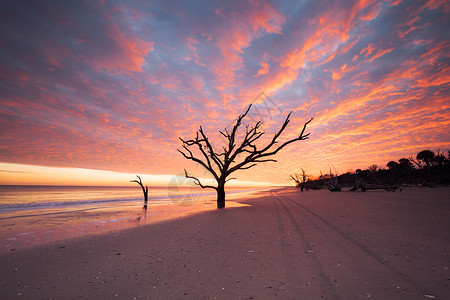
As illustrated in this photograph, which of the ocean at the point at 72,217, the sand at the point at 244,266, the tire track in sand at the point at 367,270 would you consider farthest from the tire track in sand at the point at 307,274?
the ocean at the point at 72,217

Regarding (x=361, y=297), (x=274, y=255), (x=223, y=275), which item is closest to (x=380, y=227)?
(x=274, y=255)

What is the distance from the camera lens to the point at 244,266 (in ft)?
10.5

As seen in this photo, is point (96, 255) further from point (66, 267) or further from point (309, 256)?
point (309, 256)

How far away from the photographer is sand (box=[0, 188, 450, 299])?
2428 mm

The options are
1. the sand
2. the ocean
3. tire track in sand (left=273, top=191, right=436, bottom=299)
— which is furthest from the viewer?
the ocean

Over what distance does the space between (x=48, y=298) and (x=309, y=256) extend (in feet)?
13.7

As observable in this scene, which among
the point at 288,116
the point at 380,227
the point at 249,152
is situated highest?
the point at 288,116

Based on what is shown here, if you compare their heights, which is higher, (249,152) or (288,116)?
(288,116)

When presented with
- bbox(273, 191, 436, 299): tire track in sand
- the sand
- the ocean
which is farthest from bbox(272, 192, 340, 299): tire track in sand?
the ocean

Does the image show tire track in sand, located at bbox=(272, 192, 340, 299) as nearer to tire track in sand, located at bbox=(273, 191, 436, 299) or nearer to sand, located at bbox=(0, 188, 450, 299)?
sand, located at bbox=(0, 188, 450, 299)

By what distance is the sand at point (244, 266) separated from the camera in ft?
7.97

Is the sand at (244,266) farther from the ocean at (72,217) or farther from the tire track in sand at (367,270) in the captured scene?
the ocean at (72,217)

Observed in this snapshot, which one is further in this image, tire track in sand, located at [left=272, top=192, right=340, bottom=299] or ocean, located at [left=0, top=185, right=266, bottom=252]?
ocean, located at [left=0, top=185, right=266, bottom=252]

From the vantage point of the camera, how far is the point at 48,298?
2.46m
